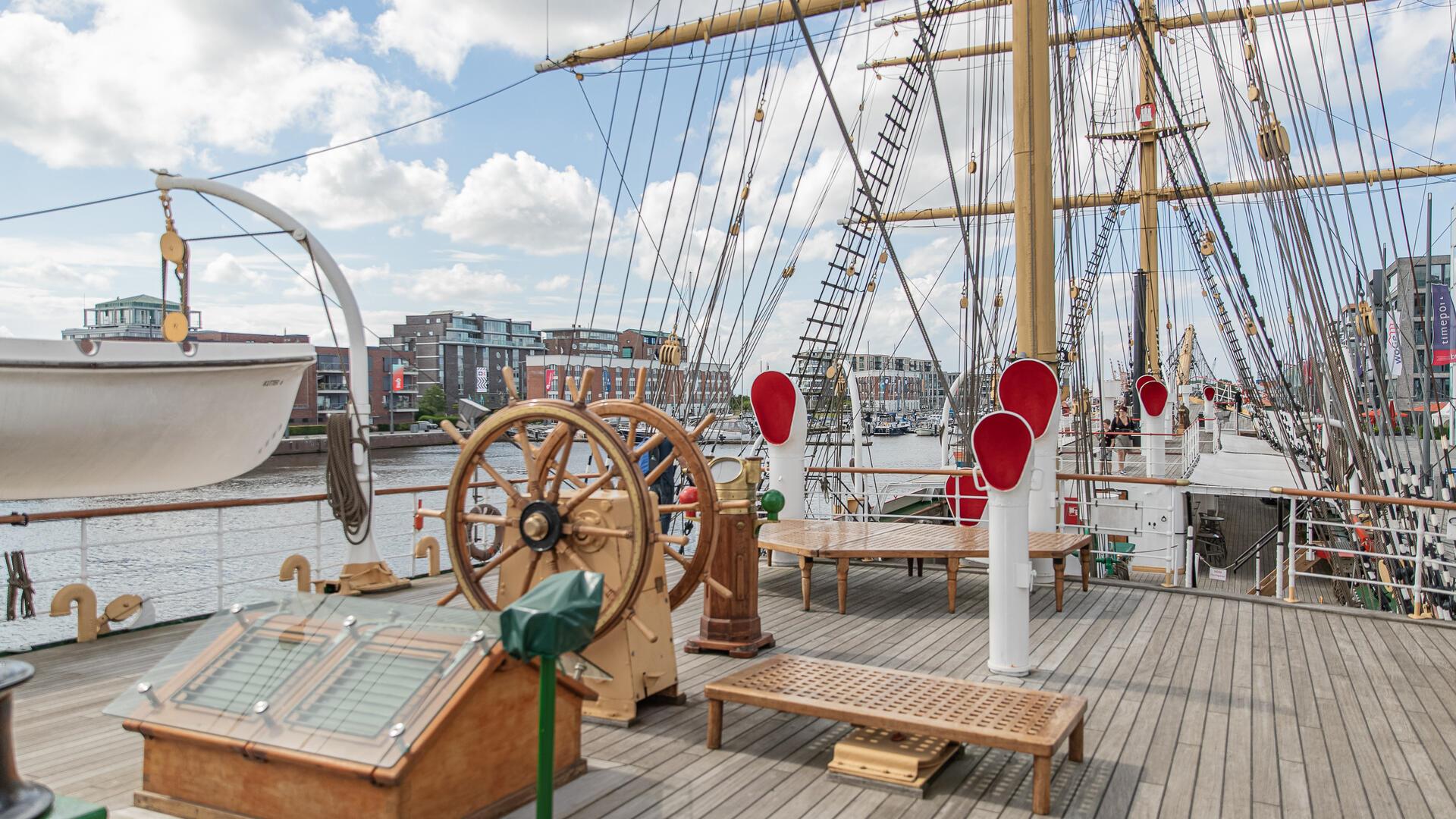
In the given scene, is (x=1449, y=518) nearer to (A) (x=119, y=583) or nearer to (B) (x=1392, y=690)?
(B) (x=1392, y=690)

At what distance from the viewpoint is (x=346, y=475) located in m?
6.25

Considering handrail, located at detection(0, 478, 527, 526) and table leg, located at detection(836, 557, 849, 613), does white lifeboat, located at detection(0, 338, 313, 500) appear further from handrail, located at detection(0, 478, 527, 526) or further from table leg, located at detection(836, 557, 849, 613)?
table leg, located at detection(836, 557, 849, 613)

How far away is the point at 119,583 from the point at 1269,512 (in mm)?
20779

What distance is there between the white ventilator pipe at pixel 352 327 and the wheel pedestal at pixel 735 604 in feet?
8.64

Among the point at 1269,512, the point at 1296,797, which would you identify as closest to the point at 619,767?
the point at 1296,797

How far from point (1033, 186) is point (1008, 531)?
380 centimetres

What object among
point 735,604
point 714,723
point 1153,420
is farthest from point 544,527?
point 1153,420

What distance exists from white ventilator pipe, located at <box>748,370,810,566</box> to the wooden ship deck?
54.8 inches

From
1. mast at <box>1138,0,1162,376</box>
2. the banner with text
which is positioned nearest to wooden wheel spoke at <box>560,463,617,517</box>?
the banner with text

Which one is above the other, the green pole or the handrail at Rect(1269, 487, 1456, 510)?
the handrail at Rect(1269, 487, 1456, 510)

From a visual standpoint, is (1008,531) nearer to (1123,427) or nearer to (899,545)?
(899,545)

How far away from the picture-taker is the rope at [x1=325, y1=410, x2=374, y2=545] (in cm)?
618

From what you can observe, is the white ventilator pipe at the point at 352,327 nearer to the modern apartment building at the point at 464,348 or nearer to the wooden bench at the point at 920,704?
the wooden bench at the point at 920,704

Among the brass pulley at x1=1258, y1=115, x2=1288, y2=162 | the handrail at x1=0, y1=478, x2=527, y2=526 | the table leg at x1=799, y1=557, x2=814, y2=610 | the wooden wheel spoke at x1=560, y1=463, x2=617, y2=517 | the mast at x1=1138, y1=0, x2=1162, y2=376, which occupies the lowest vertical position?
the table leg at x1=799, y1=557, x2=814, y2=610
